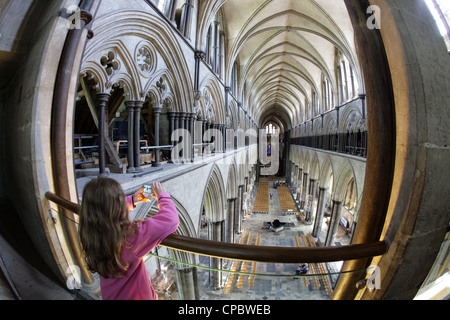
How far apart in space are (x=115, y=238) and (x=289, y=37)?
51.8 feet

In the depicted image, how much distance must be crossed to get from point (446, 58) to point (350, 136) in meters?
10.3

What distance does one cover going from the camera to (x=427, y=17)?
133cm

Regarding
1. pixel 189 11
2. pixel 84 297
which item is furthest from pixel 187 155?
pixel 84 297

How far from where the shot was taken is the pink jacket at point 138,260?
946 mm

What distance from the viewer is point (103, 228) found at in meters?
0.89

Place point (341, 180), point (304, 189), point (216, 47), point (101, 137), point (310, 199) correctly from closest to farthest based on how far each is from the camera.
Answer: point (101, 137) → point (216, 47) → point (341, 180) → point (310, 199) → point (304, 189)

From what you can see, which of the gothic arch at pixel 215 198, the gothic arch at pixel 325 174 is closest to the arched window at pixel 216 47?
the gothic arch at pixel 215 198

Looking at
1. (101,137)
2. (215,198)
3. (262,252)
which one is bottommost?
(215,198)

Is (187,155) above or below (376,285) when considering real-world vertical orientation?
above

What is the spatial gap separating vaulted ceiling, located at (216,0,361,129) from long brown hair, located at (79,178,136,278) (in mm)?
7010

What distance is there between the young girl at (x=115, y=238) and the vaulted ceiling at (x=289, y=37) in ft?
23.0

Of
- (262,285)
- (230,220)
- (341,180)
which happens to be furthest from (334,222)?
(262,285)

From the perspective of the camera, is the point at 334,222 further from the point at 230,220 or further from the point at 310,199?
the point at 310,199
